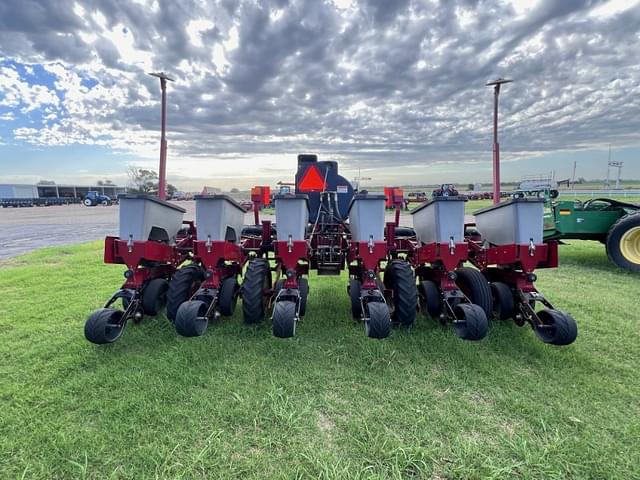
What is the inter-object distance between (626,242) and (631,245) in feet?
0.48

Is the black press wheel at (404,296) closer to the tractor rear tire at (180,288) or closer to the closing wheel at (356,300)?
the closing wheel at (356,300)

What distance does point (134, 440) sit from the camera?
218 centimetres

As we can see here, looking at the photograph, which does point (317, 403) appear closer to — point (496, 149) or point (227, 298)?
point (227, 298)

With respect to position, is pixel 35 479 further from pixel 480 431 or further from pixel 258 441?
pixel 480 431

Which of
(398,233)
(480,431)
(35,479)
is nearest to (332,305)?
(398,233)

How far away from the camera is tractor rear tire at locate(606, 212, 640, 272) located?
6.79 meters

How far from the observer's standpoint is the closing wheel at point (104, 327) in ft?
10.4

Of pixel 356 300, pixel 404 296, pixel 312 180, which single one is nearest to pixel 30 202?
pixel 312 180

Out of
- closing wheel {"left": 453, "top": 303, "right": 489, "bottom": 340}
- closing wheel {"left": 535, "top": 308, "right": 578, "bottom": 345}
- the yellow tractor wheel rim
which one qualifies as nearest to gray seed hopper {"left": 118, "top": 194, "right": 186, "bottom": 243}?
closing wheel {"left": 453, "top": 303, "right": 489, "bottom": 340}

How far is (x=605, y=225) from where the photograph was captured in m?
7.20

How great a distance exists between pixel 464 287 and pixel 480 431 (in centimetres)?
208

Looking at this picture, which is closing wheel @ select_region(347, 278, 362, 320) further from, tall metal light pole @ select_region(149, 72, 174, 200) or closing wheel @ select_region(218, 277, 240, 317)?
tall metal light pole @ select_region(149, 72, 174, 200)

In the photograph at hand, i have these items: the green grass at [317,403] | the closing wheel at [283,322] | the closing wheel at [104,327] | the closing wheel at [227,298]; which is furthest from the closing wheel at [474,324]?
the closing wheel at [104,327]

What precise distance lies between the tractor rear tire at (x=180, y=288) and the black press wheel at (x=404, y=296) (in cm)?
231
